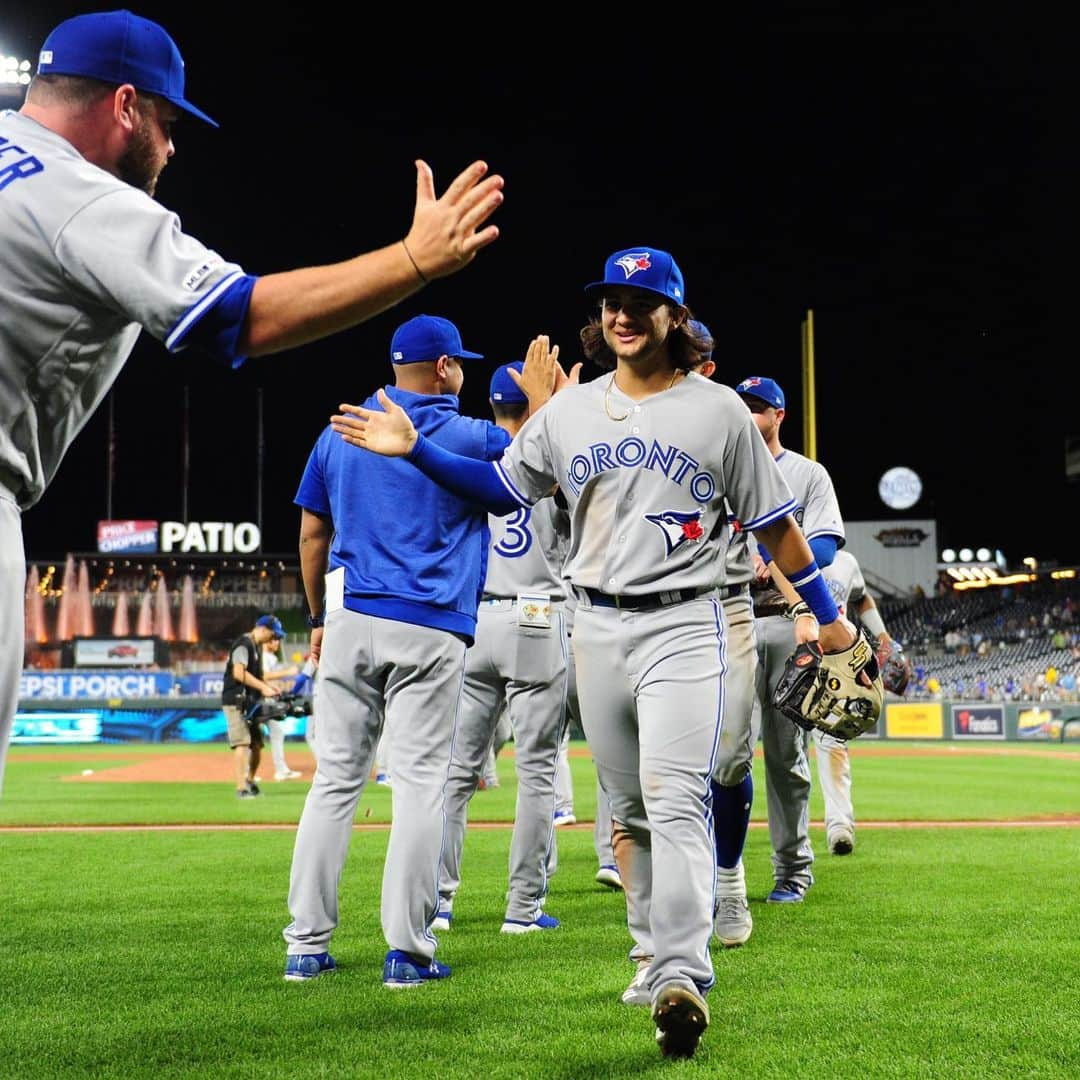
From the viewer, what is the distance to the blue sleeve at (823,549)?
5.76 m

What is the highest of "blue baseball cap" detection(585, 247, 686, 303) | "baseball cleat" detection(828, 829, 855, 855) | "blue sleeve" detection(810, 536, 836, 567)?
"blue baseball cap" detection(585, 247, 686, 303)

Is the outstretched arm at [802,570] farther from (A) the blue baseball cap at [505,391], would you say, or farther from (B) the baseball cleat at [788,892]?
(B) the baseball cleat at [788,892]

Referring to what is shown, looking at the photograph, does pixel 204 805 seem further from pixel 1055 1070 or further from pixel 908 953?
pixel 1055 1070

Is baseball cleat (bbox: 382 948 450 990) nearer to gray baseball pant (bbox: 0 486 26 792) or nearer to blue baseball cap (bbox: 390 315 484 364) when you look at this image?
gray baseball pant (bbox: 0 486 26 792)

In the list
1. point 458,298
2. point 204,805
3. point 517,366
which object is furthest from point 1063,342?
point 517,366

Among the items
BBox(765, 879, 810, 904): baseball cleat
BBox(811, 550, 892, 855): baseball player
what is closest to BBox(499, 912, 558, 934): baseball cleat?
BBox(765, 879, 810, 904): baseball cleat

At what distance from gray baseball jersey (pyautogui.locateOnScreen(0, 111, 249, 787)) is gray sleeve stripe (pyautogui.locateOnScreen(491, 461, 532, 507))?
1.84 metres

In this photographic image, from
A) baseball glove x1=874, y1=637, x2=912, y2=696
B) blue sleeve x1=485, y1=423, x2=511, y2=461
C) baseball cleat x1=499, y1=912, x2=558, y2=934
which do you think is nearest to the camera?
blue sleeve x1=485, y1=423, x2=511, y2=461

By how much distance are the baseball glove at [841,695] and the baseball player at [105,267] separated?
2.48 metres

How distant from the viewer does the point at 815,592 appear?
4.03 metres

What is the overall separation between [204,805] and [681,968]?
10439 millimetres

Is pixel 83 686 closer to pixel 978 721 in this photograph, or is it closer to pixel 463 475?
pixel 978 721

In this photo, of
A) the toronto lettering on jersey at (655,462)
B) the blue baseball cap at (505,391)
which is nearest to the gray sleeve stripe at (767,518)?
the toronto lettering on jersey at (655,462)

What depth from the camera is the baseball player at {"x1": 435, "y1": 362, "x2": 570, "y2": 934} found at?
5473 mm
